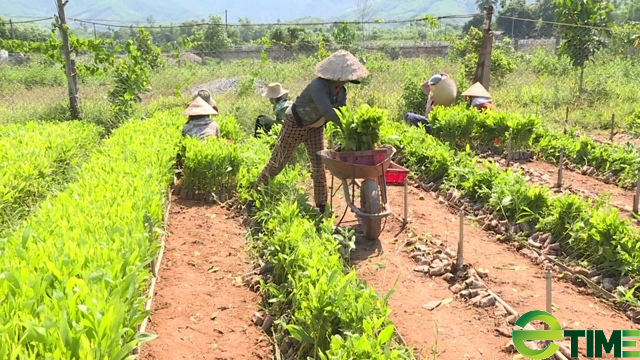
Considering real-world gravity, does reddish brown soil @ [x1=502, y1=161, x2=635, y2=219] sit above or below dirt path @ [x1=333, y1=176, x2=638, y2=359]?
above

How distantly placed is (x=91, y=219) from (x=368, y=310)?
2.04 m

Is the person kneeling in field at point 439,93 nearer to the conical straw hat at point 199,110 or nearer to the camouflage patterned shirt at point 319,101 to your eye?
the conical straw hat at point 199,110

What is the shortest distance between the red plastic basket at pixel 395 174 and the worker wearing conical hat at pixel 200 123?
290cm

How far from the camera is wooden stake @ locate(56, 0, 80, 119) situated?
1123 cm

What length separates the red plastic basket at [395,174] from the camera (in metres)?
5.45

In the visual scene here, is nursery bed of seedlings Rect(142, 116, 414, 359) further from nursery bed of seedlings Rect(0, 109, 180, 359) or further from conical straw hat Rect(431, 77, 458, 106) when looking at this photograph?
conical straw hat Rect(431, 77, 458, 106)

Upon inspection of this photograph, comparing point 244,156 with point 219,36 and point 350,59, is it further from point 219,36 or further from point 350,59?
point 219,36

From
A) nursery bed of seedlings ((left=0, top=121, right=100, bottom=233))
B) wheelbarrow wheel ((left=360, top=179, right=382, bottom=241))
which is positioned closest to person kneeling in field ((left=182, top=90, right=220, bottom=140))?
nursery bed of seedlings ((left=0, top=121, right=100, bottom=233))

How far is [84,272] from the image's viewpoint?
2863 millimetres

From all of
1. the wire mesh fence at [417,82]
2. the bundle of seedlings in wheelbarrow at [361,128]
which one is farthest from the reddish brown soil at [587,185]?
the wire mesh fence at [417,82]

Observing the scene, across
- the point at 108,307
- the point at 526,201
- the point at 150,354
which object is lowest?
the point at 150,354

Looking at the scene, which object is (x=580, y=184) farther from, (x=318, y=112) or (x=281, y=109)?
(x=281, y=109)

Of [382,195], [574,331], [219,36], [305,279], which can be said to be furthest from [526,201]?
[219,36]

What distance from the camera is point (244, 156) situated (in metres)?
6.68
